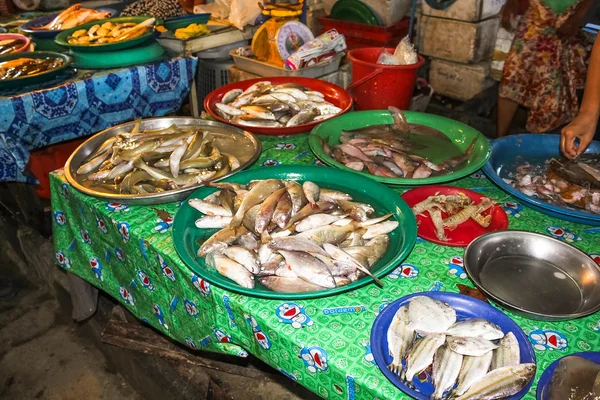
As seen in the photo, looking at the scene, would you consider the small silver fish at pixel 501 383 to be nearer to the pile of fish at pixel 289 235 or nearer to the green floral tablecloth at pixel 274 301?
the green floral tablecloth at pixel 274 301

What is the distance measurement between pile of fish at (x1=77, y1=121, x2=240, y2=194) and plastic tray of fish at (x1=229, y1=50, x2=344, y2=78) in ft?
4.78

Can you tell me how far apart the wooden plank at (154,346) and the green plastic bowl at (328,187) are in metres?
1.05

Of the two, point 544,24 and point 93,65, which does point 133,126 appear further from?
point 544,24

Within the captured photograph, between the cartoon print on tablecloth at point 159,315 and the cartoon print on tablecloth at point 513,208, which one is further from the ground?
the cartoon print on tablecloth at point 513,208

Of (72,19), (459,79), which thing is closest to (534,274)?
(72,19)

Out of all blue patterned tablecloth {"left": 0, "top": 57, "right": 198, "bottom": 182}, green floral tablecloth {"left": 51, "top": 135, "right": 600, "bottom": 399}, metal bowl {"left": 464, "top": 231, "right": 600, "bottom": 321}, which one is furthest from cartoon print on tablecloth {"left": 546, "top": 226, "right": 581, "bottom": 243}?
blue patterned tablecloth {"left": 0, "top": 57, "right": 198, "bottom": 182}

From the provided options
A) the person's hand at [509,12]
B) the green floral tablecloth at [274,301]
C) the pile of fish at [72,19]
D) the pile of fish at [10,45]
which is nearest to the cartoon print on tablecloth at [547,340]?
the green floral tablecloth at [274,301]

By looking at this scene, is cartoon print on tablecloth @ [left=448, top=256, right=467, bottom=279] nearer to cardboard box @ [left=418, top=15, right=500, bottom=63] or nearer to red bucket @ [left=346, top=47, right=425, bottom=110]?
red bucket @ [left=346, top=47, right=425, bottom=110]

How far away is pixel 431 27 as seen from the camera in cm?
597

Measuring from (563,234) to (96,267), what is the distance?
2318mm

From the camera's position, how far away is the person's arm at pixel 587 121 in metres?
2.21

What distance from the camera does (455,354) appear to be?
1226 millimetres

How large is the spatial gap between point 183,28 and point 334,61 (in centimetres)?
177

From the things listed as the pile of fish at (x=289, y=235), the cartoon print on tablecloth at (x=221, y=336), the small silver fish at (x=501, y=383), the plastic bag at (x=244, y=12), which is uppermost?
the plastic bag at (x=244, y=12)
